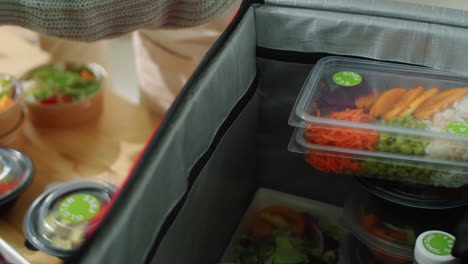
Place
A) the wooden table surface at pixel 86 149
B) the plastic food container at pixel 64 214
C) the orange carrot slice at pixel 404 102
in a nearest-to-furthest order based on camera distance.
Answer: the orange carrot slice at pixel 404 102, the plastic food container at pixel 64 214, the wooden table surface at pixel 86 149

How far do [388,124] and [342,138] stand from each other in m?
0.06

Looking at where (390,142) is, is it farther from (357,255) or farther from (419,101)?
(357,255)

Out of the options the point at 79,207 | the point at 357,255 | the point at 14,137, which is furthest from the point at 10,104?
the point at 357,255

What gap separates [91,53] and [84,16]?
0.57 m

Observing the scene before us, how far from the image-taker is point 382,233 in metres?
0.71

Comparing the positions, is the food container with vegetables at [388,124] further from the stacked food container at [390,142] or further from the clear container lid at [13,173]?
the clear container lid at [13,173]

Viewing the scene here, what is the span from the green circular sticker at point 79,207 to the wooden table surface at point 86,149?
10cm

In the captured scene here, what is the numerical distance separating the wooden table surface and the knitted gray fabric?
0.31 m

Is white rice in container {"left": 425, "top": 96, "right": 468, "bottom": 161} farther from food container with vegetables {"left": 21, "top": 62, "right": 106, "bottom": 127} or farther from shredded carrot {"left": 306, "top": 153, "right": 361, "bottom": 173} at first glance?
food container with vegetables {"left": 21, "top": 62, "right": 106, "bottom": 127}

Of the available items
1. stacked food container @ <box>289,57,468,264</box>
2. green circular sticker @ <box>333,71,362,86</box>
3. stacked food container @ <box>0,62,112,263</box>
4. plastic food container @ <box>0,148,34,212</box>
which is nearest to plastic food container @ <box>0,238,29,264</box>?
stacked food container @ <box>0,62,112,263</box>

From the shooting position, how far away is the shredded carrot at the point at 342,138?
2.10ft

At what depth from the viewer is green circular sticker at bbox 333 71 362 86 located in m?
0.73

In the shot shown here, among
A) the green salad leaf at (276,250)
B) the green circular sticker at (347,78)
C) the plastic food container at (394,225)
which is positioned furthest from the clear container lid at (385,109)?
the green salad leaf at (276,250)

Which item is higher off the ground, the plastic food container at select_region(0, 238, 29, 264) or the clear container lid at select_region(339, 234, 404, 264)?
the plastic food container at select_region(0, 238, 29, 264)
